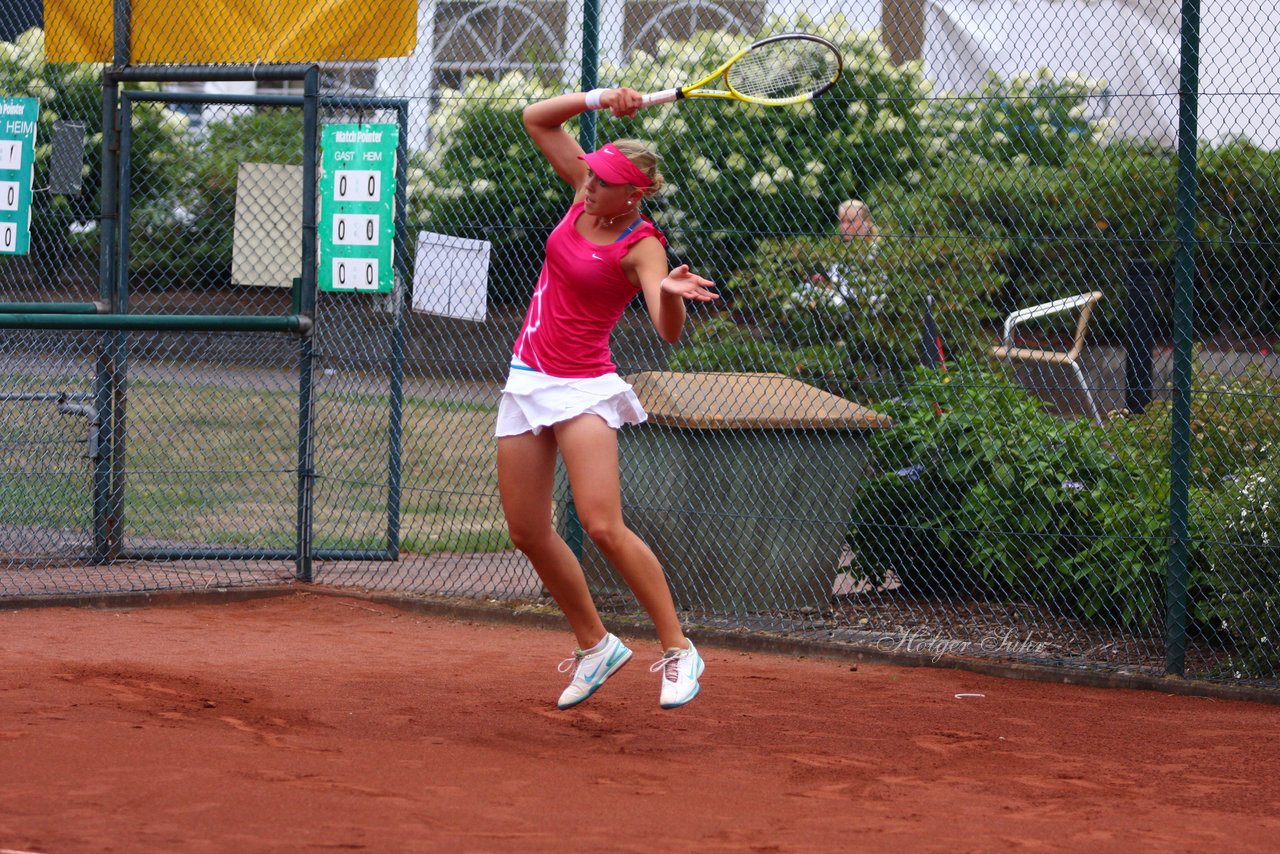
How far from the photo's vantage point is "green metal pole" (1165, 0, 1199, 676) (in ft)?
18.5

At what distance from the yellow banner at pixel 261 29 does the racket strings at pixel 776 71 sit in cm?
223

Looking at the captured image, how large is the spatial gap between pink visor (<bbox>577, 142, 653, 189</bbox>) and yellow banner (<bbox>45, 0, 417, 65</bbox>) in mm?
2894

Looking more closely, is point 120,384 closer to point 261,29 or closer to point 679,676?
point 261,29

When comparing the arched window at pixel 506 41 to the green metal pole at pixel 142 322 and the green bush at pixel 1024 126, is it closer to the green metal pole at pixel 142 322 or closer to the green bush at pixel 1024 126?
the green metal pole at pixel 142 322

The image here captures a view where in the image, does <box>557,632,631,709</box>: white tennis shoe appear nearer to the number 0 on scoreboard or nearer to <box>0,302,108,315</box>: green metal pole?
the number 0 on scoreboard

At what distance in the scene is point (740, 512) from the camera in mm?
6512

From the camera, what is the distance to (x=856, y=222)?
697 cm

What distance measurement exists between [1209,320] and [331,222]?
448cm

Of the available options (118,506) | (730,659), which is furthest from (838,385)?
(118,506)

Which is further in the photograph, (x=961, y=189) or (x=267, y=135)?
(x=267, y=135)

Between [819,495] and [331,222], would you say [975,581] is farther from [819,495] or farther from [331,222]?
[331,222]

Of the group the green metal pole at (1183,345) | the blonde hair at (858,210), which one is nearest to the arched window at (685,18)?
the blonde hair at (858,210)

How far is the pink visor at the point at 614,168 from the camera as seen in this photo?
4.40 metres

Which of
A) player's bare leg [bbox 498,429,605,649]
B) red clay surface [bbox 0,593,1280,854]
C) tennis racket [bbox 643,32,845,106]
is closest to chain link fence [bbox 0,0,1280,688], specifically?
red clay surface [bbox 0,593,1280,854]
